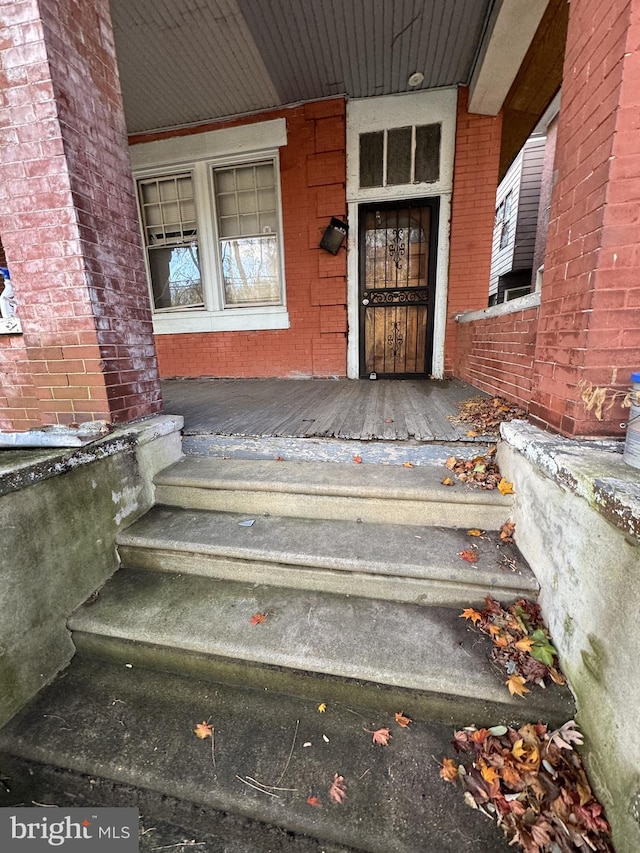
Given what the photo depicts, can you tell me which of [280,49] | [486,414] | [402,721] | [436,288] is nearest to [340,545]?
[402,721]

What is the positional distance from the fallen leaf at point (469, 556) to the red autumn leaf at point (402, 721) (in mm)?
674

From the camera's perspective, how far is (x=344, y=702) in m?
1.45

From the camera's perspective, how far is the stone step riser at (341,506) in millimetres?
1951

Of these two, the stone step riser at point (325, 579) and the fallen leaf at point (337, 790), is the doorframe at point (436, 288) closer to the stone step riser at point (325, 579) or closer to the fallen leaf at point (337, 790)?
the stone step riser at point (325, 579)

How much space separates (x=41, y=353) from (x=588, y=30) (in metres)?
3.09

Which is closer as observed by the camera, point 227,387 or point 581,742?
point 581,742

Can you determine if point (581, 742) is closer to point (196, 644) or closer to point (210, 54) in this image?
point (196, 644)

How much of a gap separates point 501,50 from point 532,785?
17.9ft

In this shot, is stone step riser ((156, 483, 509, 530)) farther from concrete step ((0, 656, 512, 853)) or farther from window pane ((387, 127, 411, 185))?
window pane ((387, 127, 411, 185))

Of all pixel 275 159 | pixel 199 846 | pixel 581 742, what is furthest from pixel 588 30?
pixel 275 159

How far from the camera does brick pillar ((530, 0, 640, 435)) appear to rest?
1.40 metres

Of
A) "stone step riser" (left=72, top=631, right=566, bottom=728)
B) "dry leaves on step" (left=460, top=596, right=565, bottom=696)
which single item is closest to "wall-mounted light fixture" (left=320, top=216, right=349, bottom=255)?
"dry leaves on step" (left=460, top=596, right=565, bottom=696)

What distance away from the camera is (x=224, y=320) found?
562cm

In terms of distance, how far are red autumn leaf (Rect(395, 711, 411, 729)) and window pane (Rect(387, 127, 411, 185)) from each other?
5504 millimetres
